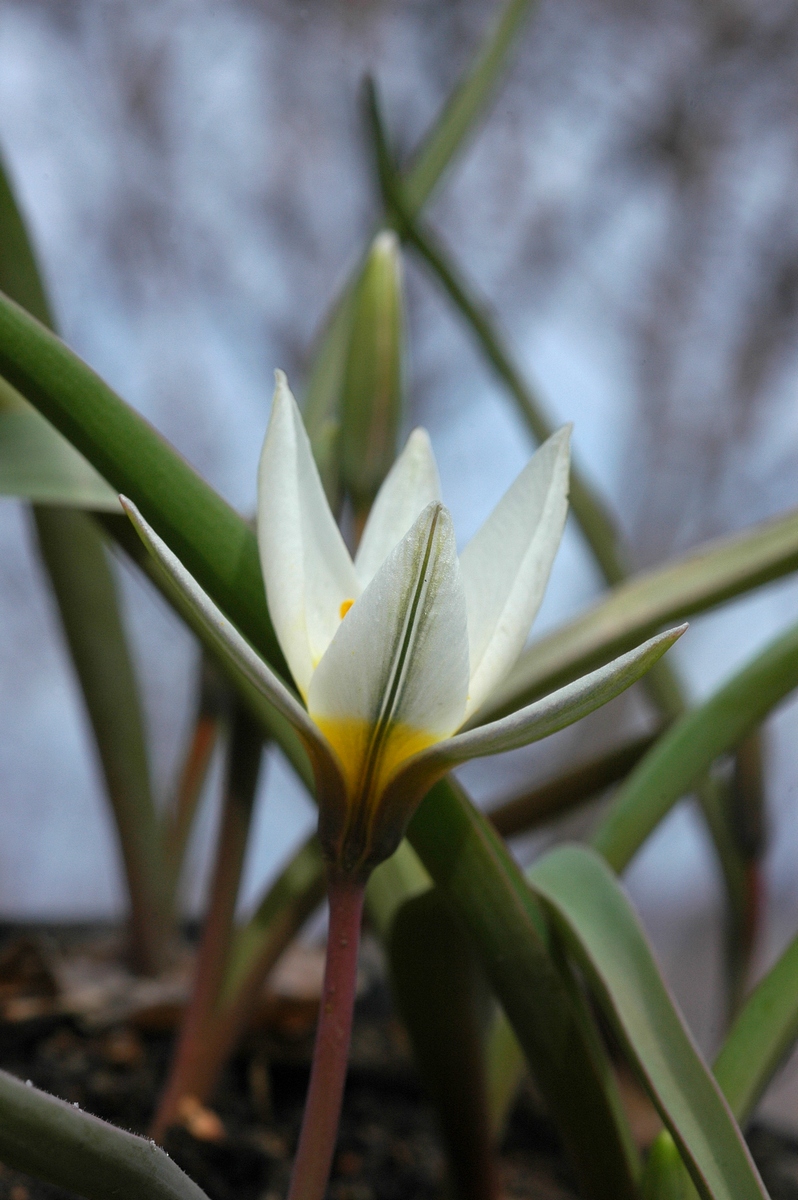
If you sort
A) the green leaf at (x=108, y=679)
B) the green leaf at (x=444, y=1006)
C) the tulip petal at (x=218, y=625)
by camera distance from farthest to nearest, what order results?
the green leaf at (x=108, y=679) → the green leaf at (x=444, y=1006) → the tulip petal at (x=218, y=625)

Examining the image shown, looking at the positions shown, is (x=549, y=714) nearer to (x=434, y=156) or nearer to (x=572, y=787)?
(x=572, y=787)

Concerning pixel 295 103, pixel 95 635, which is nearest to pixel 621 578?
pixel 95 635

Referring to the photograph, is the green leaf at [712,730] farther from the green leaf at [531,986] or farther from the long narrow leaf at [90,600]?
the long narrow leaf at [90,600]

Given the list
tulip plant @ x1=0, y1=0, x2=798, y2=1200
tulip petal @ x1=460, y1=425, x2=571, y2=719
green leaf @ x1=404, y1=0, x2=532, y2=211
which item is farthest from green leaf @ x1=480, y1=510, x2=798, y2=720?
green leaf @ x1=404, y1=0, x2=532, y2=211

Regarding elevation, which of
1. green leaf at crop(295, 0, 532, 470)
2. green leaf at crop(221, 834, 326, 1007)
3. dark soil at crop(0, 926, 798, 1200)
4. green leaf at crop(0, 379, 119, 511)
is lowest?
dark soil at crop(0, 926, 798, 1200)

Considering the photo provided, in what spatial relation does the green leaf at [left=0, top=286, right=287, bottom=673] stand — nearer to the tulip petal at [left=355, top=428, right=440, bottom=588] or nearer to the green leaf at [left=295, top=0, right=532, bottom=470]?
the tulip petal at [left=355, top=428, right=440, bottom=588]

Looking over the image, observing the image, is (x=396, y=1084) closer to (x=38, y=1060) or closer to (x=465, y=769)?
(x=38, y=1060)

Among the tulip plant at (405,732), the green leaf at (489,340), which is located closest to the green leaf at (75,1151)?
the tulip plant at (405,732)

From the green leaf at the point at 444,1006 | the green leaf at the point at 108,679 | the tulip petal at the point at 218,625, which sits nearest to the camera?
the tulip petal at the point at 218,625
